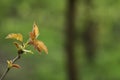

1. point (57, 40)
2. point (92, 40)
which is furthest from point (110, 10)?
point (92, 40)

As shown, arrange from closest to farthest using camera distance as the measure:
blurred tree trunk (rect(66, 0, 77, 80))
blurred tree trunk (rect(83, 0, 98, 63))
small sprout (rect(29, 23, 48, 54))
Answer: small sprout (rect(29, 23, 48, 54)) → blurred tree trunk (rect(66, 0, 77, 80)) → blurred tree trunk (rect(83, 0, 98, 63))

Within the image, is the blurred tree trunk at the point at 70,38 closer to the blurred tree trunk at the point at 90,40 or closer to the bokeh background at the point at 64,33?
the bokeh background at the point at 64,33

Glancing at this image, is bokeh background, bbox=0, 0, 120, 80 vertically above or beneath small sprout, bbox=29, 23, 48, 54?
beneath

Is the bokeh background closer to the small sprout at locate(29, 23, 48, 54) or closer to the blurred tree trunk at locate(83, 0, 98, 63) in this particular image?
the blurred tree trunk at locate(83, 0, 98, 63)

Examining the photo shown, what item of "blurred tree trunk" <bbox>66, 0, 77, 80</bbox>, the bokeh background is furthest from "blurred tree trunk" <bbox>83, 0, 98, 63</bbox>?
"blurred tree trunk" <bbox>66, 0, 77, 80</bbox>

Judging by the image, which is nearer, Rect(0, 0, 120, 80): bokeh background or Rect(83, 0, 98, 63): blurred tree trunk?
Rect(0, 0, 120, 80): bokeh background

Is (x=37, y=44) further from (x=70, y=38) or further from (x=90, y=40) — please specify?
(x=90, y=40)

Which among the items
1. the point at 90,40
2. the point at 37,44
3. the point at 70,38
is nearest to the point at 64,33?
the point at 70,38
